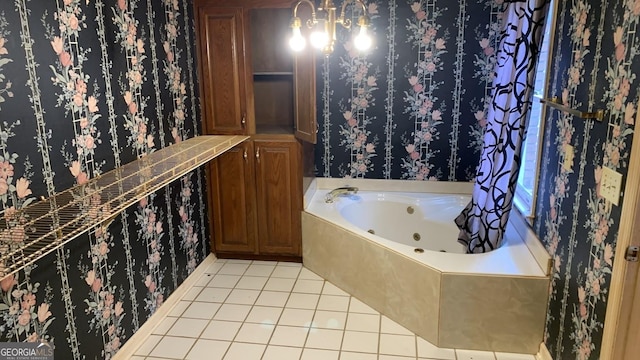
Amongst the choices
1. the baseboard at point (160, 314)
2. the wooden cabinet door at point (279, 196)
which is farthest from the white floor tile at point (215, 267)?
the wooden cabinet door at point (279, 196)

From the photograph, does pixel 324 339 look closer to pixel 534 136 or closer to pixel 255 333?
pixel 255 333

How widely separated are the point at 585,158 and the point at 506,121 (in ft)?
2.45

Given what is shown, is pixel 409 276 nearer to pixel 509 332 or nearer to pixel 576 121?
pixel 509 332

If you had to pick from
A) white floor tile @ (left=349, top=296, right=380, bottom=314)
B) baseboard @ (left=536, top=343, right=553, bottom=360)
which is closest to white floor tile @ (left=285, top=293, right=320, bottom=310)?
white floor tile @ (left=349, top=296, right=380, bottom=314)

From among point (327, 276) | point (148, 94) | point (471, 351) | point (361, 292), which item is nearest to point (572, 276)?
point (471, 351)

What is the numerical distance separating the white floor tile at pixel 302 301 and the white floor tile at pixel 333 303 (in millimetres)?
41

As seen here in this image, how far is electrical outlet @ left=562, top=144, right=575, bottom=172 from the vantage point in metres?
2.16

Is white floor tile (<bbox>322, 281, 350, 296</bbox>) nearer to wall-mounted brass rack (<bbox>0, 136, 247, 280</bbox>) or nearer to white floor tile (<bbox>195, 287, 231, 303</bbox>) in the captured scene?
white floor tile (<bbox>195, 287, 231, 303</bbox>)

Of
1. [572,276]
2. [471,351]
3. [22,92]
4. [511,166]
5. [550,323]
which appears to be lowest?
[471,351]

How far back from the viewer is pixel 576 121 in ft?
7.00

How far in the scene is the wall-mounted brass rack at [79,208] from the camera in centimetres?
152

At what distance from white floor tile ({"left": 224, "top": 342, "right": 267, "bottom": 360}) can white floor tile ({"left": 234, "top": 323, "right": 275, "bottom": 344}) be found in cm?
5

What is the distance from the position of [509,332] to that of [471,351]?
23 centimetres

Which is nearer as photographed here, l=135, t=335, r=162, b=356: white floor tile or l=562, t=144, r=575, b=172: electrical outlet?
l=562, t=144, r=575, b=172: electrical outlet
